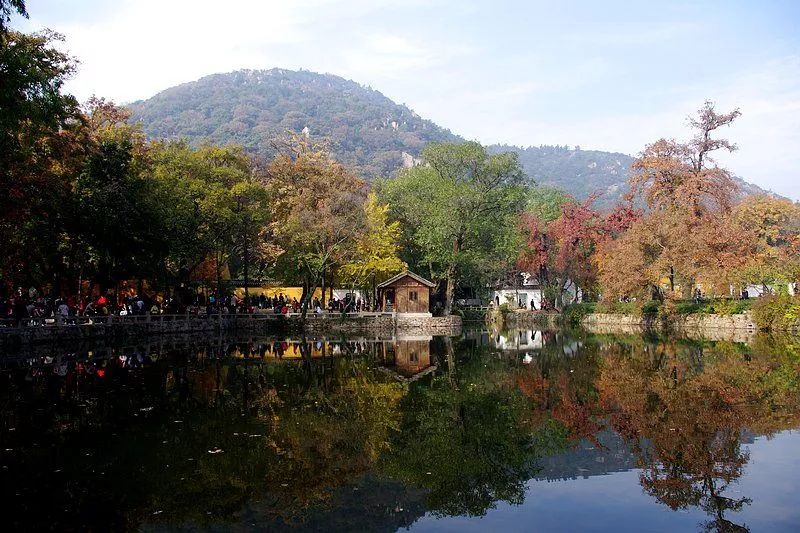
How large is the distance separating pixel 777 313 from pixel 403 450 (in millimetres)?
34376

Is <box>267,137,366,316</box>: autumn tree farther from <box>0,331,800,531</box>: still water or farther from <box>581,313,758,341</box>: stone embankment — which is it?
<box>0,331,800,531</box>: still water

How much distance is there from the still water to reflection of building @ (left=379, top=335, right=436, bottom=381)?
103 cm

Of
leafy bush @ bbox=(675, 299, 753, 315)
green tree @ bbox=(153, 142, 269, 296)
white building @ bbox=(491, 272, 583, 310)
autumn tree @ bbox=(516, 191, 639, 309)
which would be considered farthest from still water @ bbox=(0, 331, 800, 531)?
white building @ bbox=(491, 272, 583, 310)

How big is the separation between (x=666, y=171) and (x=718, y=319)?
1095 cm

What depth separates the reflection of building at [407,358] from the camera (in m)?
20.6

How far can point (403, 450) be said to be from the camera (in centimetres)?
1033

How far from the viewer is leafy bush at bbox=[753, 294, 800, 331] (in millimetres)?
36531

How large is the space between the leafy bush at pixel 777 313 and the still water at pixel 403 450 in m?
19.8

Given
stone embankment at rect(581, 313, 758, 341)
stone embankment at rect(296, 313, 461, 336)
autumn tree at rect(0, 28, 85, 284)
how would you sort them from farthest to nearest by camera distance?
stone embankment at rect(296, 313, 461, 336) → stone embankment at rect(581, 313, 758, 341) → autumn tree at rect(0, 28, 85, 284)

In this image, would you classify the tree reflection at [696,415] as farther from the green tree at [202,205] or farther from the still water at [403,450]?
the green tree at [202,205]

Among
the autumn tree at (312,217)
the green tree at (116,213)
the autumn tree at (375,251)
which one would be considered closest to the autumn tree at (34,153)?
the green tree at (116,213)

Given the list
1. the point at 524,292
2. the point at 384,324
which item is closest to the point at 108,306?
the point at 384,324

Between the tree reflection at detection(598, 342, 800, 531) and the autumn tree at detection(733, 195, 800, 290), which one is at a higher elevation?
the autumn tree at detection(733, 195, 800, 290)

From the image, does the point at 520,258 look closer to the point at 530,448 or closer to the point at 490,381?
the point at 490,381
